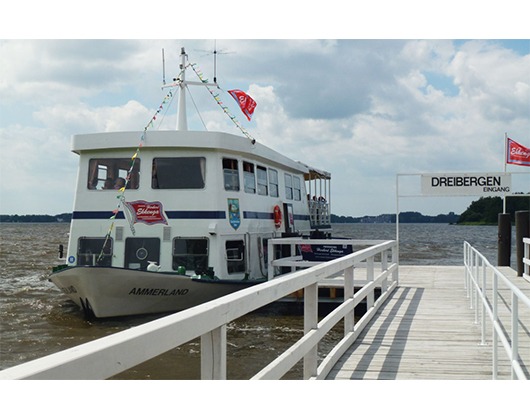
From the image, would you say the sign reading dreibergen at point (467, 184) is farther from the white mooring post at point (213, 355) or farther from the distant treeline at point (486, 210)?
the distant treeline at point (486, 210)

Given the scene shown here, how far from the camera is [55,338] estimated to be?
41.0 ft

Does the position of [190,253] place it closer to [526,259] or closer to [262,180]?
[262,180]

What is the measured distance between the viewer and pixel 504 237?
56.0 ft

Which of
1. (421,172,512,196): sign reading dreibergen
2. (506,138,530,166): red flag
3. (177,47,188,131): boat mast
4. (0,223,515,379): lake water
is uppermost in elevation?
(177,47,188,131): boat mast

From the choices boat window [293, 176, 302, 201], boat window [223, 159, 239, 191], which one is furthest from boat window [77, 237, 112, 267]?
boat window [293, 176, 302, 201]

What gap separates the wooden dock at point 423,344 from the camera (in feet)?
19.8

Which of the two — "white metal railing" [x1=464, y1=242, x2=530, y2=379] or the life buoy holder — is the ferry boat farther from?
"white metal railing" [x1=464, y1=242, x2=530, y2=379]

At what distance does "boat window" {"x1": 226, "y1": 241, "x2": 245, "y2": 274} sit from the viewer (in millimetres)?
13789

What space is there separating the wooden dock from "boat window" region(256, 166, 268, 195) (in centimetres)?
516

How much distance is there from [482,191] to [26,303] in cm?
1228

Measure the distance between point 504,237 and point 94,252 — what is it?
10578 millimetres

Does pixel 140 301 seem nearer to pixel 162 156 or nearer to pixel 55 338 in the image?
pixel 55 338
